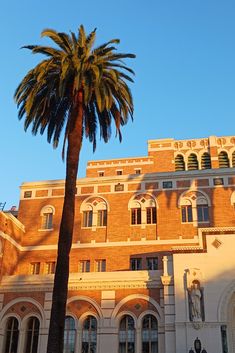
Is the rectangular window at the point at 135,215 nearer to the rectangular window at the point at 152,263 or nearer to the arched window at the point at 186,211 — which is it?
the rectangular window at the point at 152,263

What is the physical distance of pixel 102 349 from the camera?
29.4 metres

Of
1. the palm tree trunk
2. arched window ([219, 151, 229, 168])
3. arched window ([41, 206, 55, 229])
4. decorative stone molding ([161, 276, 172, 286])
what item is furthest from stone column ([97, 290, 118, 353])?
arched window ([219, 151, 229, 168])

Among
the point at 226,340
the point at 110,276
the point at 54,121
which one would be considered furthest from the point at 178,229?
the point at 54,121

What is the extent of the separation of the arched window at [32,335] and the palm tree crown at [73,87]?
41.4ft

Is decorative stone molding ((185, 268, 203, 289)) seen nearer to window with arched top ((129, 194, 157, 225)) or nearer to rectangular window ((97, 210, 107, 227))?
window with arched top ((129, 194, 157, 225))

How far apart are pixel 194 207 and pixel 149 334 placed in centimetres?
1189

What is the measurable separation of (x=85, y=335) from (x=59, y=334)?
10.7 metres

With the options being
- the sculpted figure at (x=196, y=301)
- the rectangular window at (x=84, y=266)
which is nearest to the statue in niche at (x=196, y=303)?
the sculpted figure at (x=196, y=301)

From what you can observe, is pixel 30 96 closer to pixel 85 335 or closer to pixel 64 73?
pixel 64 73

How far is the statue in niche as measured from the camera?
91.2 ft

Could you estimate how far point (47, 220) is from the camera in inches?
1590

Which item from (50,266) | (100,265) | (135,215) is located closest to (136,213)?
(135,215)

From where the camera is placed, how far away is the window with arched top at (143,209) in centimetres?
3831

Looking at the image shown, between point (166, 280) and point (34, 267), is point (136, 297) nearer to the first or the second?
point (166, 280)
